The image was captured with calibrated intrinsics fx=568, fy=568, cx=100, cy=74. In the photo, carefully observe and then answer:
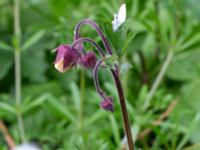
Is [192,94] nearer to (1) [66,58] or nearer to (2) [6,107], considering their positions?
(2) [6,107]

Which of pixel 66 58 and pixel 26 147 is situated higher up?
pixel 26 147

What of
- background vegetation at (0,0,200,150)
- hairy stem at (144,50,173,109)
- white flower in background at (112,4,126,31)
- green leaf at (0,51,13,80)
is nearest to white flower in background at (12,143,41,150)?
background vegetation at (0,0,200,150)

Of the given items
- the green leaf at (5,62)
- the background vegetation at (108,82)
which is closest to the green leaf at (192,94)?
the background vegetation at (108,82)

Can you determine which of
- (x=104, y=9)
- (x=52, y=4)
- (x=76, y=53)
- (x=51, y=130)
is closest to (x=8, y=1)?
(x=52, y=4)

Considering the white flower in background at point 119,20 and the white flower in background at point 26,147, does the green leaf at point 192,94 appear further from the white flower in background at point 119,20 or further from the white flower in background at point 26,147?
the white flower in background at point 119,20

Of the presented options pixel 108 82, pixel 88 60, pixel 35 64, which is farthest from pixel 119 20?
pixel 35 64

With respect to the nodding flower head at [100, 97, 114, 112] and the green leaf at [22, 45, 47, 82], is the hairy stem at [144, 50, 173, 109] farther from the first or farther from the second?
the nodding flower head at [100, 97, 114, 112]

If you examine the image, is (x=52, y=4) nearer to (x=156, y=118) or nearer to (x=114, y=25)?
(x=156, y=118)
